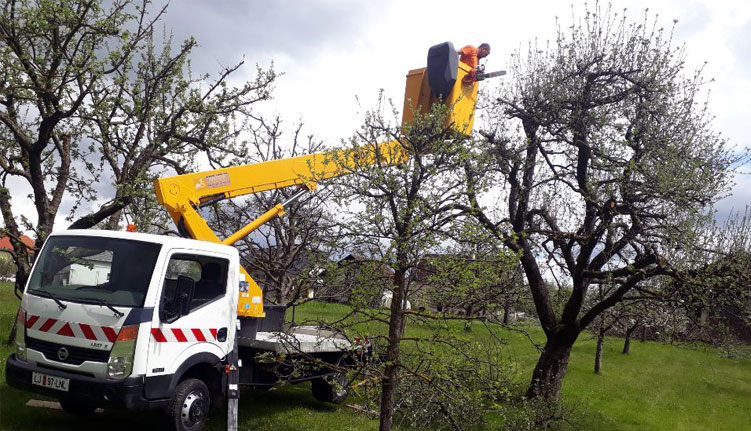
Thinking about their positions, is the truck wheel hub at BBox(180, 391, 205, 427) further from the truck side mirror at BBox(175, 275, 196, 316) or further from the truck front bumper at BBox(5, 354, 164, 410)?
the truck side mirror at BBox(175, 275, 196, 316)

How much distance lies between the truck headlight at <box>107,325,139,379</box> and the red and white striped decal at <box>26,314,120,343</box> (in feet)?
0.25

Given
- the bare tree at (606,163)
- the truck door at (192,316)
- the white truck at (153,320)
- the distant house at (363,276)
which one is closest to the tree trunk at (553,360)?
the bare tree at (606,163)

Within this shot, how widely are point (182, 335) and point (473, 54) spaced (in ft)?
20.5

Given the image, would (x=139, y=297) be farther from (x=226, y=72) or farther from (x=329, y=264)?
(x=226, y=72)

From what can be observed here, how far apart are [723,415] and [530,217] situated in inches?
364

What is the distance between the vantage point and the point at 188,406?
6531mm

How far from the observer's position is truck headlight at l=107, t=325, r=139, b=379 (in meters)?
5.98

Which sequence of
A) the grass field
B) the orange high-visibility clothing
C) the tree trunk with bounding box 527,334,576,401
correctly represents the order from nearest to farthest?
1. the grass field
2. the orange high-visibility clothing
3. the tree trunk with bounding box 527,334,576,401

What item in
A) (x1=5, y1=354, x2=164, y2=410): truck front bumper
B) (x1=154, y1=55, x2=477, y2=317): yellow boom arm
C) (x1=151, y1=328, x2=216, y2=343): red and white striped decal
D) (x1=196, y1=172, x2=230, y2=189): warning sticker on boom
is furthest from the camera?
(x1=196, y1=172, x2=230, y2=189): warning sticker on boom

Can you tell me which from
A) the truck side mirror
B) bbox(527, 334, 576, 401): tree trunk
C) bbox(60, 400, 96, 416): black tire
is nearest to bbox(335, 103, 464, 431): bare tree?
the truck side mirror

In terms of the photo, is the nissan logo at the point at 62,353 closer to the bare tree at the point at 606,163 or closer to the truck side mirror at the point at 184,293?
the truck side mirror at the point at 184,293

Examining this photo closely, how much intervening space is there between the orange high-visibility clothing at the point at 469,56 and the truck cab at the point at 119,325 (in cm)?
518

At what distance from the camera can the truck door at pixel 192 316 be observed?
20.7 feet

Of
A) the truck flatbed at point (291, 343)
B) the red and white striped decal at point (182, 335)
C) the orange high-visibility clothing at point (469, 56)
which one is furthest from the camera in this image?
the orange high-visibility clothing at point (469, 56)
